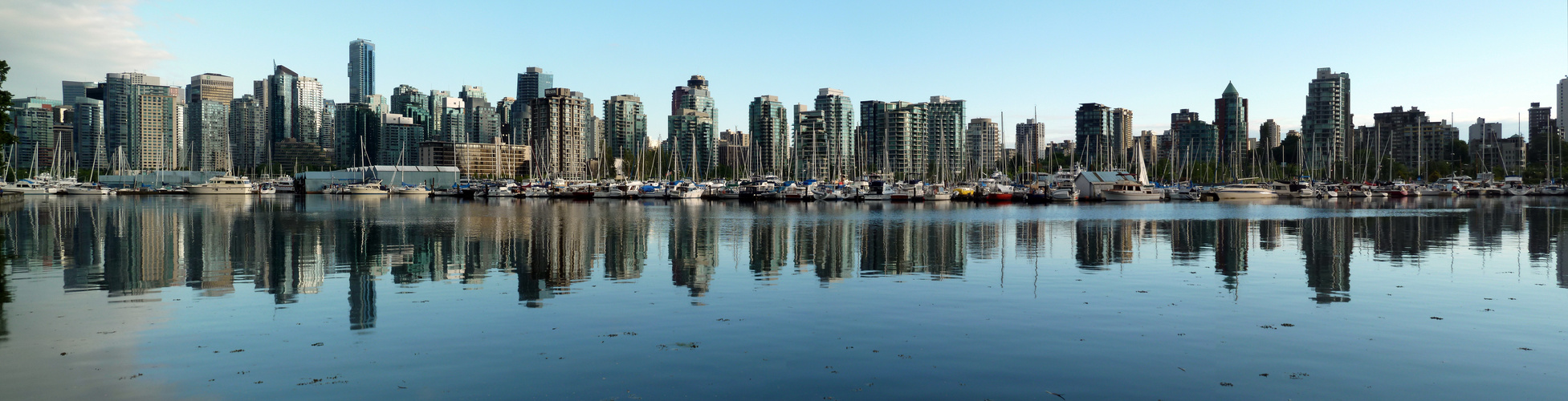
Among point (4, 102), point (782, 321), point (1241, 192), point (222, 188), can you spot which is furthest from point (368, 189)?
point (782, 321)

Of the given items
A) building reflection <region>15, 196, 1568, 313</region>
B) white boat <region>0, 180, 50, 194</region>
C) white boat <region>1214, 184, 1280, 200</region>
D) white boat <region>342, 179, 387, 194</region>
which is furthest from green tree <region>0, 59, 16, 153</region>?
white boat <region>1214, 184, 1280, 200</region>

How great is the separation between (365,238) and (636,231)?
14.2m

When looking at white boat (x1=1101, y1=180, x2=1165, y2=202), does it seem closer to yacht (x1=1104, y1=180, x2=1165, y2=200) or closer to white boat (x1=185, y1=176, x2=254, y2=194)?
yacht (x1=1104, y1=180, x2=1165, y2=200)

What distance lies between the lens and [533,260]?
112ft

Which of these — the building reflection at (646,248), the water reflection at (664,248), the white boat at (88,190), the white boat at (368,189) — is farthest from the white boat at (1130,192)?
the white boat at (88,190)

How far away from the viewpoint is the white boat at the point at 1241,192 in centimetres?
14551

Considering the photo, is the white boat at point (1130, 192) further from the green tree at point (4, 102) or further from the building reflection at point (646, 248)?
the green tree at point (4, 102)

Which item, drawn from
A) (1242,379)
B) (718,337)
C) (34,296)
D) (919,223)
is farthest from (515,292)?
(919,223)

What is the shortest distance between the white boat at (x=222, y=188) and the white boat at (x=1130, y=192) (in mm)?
151414

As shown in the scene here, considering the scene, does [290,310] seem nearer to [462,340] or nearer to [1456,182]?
[462,340]

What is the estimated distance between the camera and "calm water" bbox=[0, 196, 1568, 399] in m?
13.5

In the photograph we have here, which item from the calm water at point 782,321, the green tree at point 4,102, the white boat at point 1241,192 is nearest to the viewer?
the calm water at point 782,321

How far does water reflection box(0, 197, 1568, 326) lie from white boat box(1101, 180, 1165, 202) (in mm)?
58872

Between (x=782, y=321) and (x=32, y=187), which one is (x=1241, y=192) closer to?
(x=782, y=321)
